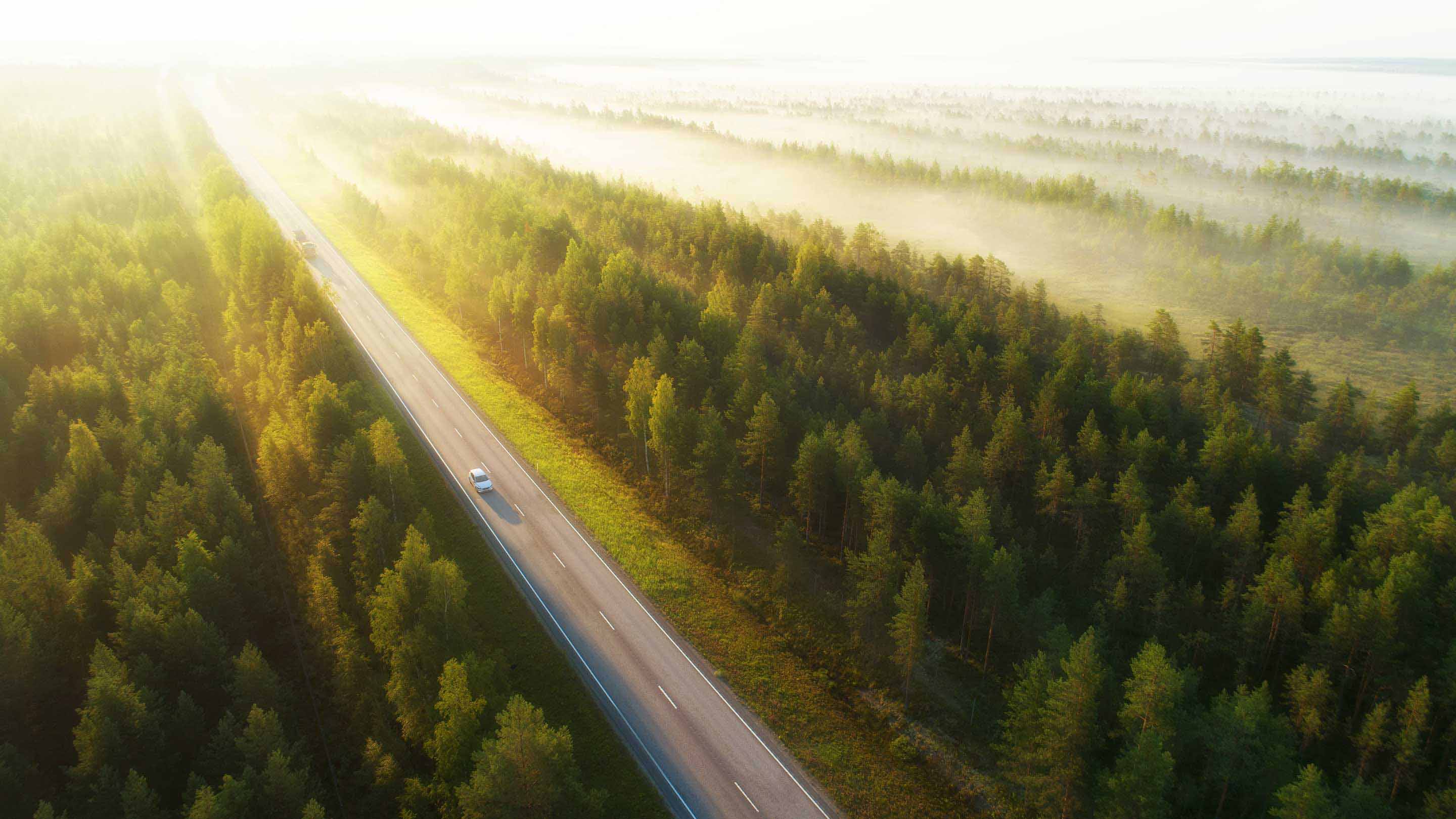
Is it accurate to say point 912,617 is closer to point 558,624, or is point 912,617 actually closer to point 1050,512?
point 1050,512

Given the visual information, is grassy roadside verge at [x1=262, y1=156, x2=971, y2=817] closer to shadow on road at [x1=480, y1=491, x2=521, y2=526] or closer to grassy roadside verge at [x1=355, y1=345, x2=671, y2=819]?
shadow on road at [x1=480, y1=491, x2=521, y2=526]

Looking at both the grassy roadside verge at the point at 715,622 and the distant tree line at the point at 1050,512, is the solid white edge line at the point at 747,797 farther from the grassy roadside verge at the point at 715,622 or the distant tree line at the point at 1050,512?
the distant tree line at the point at 1050,512

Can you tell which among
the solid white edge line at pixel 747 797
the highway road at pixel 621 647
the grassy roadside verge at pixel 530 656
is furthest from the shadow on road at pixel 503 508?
the solid white edge line at pixel 747 797

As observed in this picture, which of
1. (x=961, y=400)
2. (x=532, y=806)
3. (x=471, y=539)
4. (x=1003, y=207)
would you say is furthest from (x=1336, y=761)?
(x=1003, y=207)

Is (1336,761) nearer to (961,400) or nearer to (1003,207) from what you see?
(961,400)

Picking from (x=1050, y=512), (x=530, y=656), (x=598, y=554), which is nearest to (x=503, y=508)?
(x=598, y=554)

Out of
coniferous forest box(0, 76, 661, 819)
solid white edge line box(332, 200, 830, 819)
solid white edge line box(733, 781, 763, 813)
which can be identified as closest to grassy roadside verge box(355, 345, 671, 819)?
coniferous forest box(0, 76, 661, 819)
